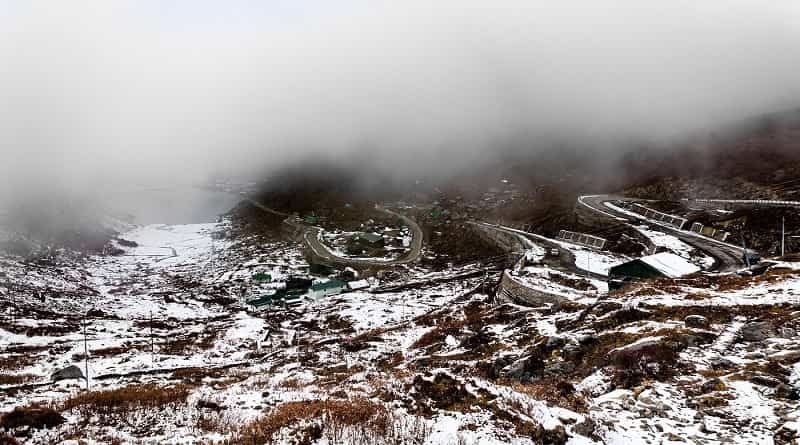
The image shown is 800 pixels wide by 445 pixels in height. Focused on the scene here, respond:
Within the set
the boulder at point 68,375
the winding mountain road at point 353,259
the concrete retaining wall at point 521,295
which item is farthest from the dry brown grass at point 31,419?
the winding mountain road at point 353,259

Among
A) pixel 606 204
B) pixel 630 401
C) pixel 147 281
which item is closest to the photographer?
pixel 630 401

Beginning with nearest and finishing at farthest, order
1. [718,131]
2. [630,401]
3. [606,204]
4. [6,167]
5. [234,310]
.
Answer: [630,401] → [234,310] → [606,204] → [718,131] → [6,167]

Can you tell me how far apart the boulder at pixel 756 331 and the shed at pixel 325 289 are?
7355 cm

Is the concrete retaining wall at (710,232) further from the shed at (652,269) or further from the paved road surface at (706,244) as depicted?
the shed at (652,269)

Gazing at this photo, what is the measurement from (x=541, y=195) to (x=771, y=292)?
131 m

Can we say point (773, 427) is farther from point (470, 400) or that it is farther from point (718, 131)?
point (718, 131)

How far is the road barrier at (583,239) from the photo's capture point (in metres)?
78.7

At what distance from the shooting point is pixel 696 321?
20859 millimetres

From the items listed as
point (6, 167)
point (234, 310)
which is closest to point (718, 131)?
point (234, 310)

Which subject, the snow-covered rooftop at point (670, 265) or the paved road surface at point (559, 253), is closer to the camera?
the snow-covered rooftop at point (670, 265)

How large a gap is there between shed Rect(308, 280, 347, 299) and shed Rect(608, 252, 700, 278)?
55243 mm

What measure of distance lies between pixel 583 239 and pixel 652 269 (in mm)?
41395

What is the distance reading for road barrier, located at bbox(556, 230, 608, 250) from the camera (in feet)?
258

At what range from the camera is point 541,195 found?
15188 centimetres
